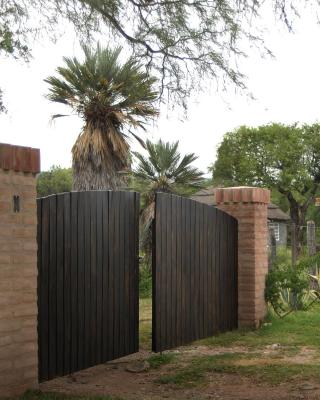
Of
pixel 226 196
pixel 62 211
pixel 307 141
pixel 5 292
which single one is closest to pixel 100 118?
pixel 226 196

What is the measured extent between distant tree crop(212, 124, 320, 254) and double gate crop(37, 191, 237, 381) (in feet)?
98.1

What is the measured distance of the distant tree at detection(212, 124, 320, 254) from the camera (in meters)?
38.2

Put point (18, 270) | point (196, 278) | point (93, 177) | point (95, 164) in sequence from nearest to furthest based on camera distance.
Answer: point (18, 270) < point (196, 278) < point (95, 164) < point (93, 177)

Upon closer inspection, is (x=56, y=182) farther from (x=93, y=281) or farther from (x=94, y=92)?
(x=93, y=281)

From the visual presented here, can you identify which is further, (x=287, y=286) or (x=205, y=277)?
(x=287, y=286)

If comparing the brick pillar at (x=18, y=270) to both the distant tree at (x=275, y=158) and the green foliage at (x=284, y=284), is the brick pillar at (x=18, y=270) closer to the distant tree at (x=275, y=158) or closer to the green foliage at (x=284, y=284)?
the green foliage at (x=284, y=284)

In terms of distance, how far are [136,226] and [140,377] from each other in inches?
69.6

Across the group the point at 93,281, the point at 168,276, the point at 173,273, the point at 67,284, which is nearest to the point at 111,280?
the point at 93,281

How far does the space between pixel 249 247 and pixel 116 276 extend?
3.00 m

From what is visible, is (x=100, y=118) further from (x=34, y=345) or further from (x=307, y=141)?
(x=307, y=141)

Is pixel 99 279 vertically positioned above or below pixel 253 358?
above

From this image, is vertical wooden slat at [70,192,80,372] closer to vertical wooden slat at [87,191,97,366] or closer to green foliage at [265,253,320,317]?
vertical wooden slat at [87,191,97,366]

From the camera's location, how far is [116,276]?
A: 23.0 feet

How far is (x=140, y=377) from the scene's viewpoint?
6637 mm
